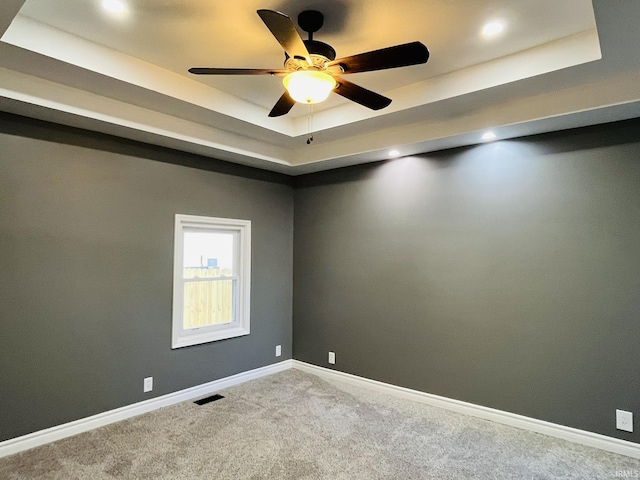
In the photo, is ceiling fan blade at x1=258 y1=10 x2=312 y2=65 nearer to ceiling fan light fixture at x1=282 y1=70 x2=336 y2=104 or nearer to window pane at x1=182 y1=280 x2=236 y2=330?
ceiling fan light fixture at x1=282 y1=70 x2=336 y2=104

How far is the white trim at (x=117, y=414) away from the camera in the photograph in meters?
2.82

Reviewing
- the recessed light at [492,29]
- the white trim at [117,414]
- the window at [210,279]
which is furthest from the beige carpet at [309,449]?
the recessed light at [492,29]

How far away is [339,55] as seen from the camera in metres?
2.76

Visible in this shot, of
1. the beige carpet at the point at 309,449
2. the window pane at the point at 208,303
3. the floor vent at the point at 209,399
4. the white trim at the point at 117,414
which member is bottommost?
the beige carpet at the point at 309,449

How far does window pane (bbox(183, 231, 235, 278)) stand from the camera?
4102mm

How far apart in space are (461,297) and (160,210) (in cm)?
301

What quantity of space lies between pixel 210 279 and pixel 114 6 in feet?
8.97

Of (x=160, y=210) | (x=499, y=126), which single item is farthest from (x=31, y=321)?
(x=499, y=126)

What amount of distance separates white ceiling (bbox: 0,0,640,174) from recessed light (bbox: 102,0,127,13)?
4cm

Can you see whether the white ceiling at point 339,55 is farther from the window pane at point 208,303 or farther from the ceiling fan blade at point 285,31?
the window pane at point 208,303

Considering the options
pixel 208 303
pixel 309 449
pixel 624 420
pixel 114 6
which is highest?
pixel 114 6

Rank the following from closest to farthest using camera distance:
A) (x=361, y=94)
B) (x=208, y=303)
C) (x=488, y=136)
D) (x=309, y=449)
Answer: (x=361, y=94), (x=309, y=449), (x=488, y=136), (x=208, y=303)

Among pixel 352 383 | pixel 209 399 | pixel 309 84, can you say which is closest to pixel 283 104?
pixel 309 84

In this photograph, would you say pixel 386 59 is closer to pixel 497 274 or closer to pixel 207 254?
pixel 497 274
